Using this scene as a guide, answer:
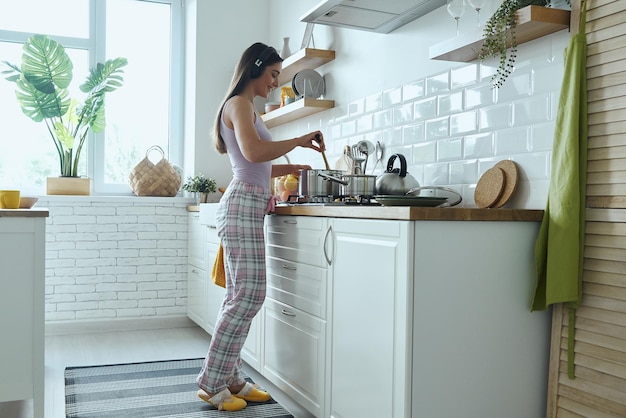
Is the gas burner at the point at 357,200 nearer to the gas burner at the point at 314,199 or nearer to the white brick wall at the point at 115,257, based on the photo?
the gas burner at the point at 314,199

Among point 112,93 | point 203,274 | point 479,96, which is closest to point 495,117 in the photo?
point 479,96

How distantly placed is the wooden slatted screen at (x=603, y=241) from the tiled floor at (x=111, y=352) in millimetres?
1315

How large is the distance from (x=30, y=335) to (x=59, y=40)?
313 cm

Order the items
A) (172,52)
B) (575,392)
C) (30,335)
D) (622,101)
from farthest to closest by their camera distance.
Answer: (172,52), (30,335), (575,392), (622,101)

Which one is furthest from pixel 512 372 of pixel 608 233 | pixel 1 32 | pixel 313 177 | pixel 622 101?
pixel 1 32

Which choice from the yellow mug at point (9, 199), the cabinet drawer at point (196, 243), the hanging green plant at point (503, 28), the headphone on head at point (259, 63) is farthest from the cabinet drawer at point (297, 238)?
the cabinet drawer at point (196, 243)

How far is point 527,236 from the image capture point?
7.27 feet

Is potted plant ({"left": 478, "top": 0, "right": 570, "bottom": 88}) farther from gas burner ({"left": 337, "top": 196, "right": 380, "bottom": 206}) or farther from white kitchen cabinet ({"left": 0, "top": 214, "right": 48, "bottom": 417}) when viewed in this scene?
white kitchen cabinet ({"left": 0, "top": 214, "right": 48, "bottom": 417})

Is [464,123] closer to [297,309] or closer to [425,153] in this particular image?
[425,153]

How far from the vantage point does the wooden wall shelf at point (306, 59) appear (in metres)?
3.91

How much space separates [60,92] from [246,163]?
238cm

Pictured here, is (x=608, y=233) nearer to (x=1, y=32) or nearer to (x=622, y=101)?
(x=622, y=101)

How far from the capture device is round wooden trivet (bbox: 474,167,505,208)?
2.51 metres

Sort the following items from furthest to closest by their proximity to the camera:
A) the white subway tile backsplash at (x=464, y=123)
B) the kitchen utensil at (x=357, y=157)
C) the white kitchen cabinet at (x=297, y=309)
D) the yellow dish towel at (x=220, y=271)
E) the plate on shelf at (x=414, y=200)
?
1. the kitchen utensil at (x=357, y=157)
2. the yellow dish towel at (x=220, y=271)
3. the white subway tile backsplash at (x=464, y=123)
4. the white kitchen cabinet at (x=297, y=309)
5. the plate on shelf at (x=414, y=200)
